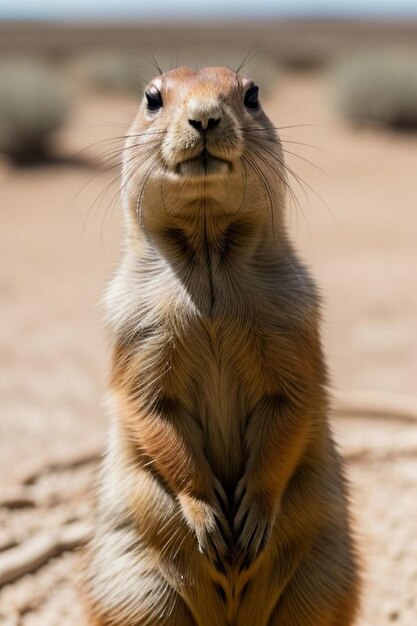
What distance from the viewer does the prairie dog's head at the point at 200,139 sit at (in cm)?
279

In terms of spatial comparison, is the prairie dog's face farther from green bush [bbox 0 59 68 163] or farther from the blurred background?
green bush [bbox 0 59 68 163]

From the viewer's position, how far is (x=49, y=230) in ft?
41.7

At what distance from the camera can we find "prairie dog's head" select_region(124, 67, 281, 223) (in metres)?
2.79

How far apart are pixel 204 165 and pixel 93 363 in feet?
15.7

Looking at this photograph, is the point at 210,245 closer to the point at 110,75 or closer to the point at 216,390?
the point at 216,390

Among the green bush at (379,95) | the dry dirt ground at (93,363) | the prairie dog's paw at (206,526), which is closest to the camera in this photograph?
the prairie dog's paw at (206,526)

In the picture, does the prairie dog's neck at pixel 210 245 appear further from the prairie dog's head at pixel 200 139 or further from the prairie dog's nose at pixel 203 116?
the prairie dog's nose at pixel 203 116

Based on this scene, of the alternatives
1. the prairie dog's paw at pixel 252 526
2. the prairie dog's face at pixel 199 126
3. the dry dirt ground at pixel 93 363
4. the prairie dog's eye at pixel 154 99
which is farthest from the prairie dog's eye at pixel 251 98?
the prairie dog's paw at pixel 252 526

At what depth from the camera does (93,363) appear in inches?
291

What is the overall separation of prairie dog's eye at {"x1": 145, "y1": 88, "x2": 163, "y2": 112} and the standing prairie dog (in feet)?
0.04

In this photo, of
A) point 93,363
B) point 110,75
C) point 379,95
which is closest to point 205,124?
point 93,363

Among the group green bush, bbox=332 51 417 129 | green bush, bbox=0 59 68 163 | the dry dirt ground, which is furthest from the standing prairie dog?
green bush, bbox=332 51 417 129

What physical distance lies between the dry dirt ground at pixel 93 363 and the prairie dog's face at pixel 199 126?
0.79m

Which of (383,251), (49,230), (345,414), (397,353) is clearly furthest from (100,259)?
(345,414)
